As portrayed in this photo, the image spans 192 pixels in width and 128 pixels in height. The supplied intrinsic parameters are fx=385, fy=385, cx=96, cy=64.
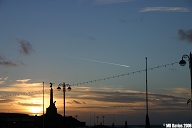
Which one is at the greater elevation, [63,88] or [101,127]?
[63,88]

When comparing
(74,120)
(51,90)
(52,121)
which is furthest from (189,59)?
(74,120)

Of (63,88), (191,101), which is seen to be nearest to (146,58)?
(63,88)

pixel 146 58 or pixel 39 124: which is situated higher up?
pixel 146 58

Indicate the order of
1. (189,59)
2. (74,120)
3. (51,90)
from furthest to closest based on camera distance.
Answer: (74,120) < (51,90) < (189,59)

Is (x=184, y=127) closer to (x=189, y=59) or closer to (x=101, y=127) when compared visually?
(x=101, y=127)

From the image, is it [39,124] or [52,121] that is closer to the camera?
[52,121]

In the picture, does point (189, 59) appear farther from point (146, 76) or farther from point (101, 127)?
point (101, 127)

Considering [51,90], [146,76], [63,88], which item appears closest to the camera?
[63,88]

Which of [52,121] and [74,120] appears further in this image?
[74,120]

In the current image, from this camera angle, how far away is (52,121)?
108500mm

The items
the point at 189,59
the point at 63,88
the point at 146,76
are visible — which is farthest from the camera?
the point at 146,76

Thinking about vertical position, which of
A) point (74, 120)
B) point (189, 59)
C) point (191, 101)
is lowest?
point (74, 120)

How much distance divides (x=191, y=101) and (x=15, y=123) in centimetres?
11473

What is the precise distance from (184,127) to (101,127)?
74.8ft
